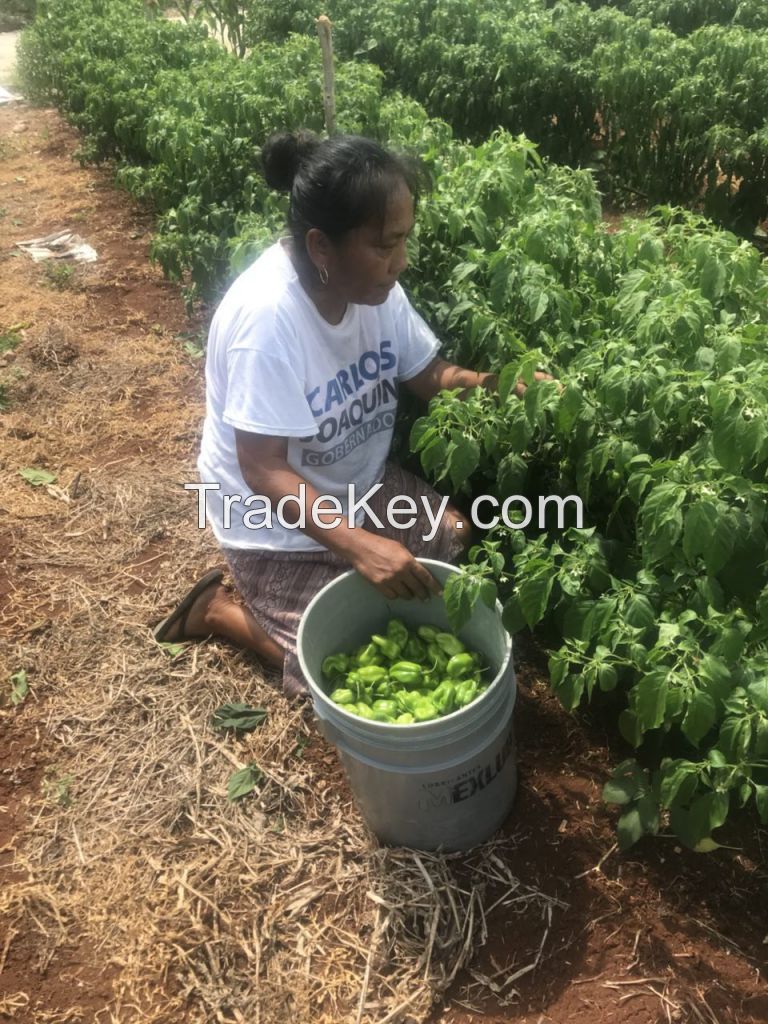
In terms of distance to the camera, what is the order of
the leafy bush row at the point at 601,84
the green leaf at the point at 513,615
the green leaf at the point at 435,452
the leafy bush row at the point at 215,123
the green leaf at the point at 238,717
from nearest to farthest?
A: the green leaf at the point at 513,615 < the green leaf at the point at 435,452 < the green leaf at the point at 238,717 < the leafy bush row at the point at 215,123 < the leafy bush row at the point at 601,84

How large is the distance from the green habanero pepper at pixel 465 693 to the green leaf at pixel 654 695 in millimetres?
454

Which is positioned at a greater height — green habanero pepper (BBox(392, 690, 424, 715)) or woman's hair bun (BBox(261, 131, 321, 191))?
woman's hair bun (BBox(261, 131, 321, 191))

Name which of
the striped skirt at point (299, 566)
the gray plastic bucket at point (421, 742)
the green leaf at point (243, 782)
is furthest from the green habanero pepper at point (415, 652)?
the green leaf at point (243, 782)

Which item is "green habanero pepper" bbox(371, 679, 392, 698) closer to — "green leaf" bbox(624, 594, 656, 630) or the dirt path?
the dirt path

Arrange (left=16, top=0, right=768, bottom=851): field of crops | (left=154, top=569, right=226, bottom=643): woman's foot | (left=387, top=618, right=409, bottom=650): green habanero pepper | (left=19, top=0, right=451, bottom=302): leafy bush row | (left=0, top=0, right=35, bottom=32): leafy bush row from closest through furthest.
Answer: (left=16, top=0, right=768, bottom=851): field of crops → (left=387, top=618, right=409, bottom=650): green habanero pepper → (left=154, top=569, right=226, bottom=643): woman's foot → (left=19, top=0, right=451, bottom=302): leafy bush row → (left=0, top=0, right=35, bottom=32): leafy bush row

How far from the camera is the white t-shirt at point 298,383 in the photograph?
226 cm

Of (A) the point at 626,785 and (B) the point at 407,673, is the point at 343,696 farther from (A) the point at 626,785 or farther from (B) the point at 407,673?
(A) the point at 626,785

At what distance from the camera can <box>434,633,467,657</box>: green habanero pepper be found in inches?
89.7

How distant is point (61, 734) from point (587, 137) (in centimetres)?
538

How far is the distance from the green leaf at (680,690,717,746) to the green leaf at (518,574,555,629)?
35 cm

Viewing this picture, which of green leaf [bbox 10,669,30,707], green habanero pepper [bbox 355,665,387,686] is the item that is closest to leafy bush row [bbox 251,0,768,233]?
green habanero pepper [bbox 355,665,387,686]

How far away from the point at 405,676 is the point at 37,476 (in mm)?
2306

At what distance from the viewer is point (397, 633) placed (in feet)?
7.68

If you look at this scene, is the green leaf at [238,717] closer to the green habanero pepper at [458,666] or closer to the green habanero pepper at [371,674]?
the green habanero pepper at [371,674]
